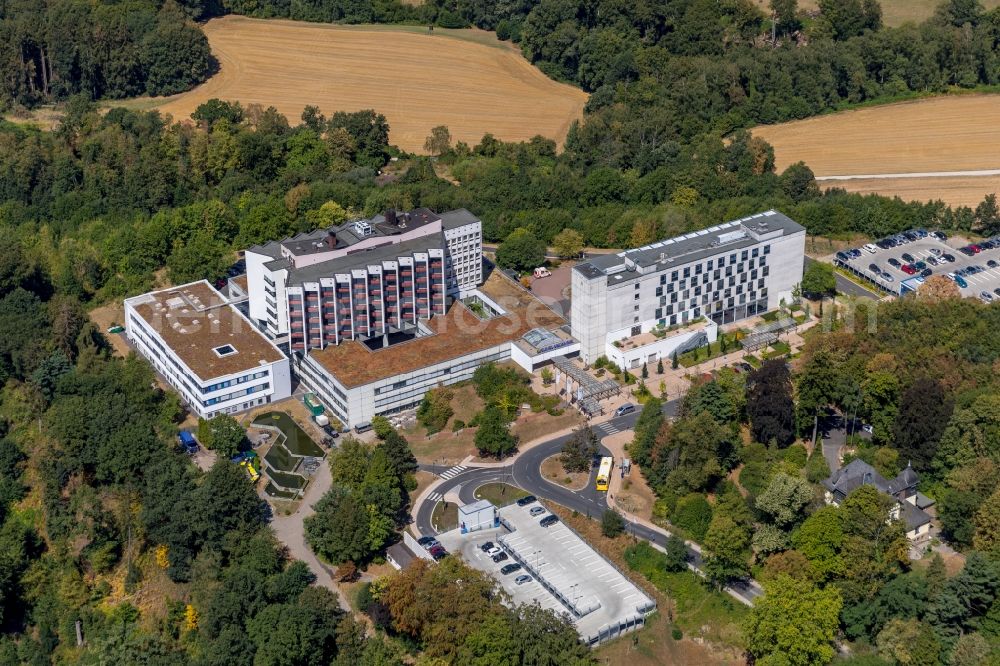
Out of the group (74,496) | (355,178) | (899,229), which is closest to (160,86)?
(355,178)

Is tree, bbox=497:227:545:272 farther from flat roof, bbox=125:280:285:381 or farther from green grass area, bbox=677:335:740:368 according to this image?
flat roof, bbox=125:280:285:381

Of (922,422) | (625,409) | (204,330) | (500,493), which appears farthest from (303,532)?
(922,422)

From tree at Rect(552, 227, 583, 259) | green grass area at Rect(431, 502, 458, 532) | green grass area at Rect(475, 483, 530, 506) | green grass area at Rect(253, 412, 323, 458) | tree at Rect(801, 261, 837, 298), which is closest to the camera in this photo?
green grass area at Rect(431, 502, 458, 532)

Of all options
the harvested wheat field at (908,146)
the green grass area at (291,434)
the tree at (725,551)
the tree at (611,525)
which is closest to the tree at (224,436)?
the green grass area at (291,434)

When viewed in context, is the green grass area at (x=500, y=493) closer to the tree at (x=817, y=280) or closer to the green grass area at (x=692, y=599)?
the green grass area at (x=692, y=599)

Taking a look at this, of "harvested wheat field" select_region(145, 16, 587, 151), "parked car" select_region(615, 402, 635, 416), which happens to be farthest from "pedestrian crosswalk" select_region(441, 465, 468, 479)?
"harvested wheat field" select_region(145, 16, 587, 151)

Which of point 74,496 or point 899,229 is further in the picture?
point 899,229

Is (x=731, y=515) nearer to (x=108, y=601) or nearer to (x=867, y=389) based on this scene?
(x=867, y=389)
